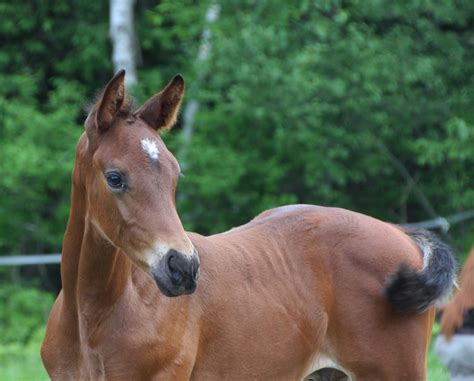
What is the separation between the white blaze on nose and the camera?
152 inches

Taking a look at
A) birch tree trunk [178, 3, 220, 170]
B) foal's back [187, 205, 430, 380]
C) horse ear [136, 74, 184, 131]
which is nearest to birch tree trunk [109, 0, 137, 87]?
birch tree trunk [178, 3, 220, 170]

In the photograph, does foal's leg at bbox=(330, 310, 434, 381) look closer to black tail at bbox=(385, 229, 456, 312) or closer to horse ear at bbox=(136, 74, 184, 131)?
black tail at bbox=(385, 229, 456, 312)

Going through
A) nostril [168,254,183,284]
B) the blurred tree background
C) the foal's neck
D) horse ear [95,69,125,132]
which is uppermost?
horse ear [95,69,125,132]

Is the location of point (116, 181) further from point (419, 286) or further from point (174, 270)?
point (419, 286)

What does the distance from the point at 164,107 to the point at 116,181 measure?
0.46m

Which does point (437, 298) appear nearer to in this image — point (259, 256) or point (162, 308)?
point (259, 256)

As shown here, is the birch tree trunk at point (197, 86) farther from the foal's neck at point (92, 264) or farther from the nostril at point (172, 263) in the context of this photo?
the nostril at point (172, 263)

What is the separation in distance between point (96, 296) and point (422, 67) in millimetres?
9153

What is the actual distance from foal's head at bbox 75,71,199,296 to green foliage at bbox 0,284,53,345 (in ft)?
26.5

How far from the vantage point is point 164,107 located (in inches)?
163

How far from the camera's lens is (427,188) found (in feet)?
45.3

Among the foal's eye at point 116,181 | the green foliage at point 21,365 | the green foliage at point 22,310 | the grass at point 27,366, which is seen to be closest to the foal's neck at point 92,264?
the foal's eye at point 116,181

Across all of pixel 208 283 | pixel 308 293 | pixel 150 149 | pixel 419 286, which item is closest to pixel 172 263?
pixel 150 149

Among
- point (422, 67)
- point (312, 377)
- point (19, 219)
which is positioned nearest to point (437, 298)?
point (312, 377)
